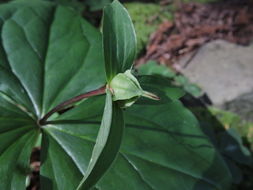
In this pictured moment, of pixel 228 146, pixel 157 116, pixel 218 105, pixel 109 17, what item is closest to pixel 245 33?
pixel 218 105

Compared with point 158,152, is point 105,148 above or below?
above

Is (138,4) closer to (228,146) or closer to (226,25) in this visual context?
Answer: (226,25)

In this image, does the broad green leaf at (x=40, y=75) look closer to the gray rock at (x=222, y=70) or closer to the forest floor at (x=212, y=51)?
the forest floor at (x=212, y=51)

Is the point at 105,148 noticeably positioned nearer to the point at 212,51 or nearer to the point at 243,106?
the point at 243,106

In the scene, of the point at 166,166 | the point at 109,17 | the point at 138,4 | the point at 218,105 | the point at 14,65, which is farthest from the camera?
the point at 138,4

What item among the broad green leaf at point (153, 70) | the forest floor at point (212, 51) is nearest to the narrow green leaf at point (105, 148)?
the forest floor at point (212, 51)

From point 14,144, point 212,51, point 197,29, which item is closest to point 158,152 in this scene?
point 14,144

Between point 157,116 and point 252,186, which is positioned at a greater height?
point 157,116
